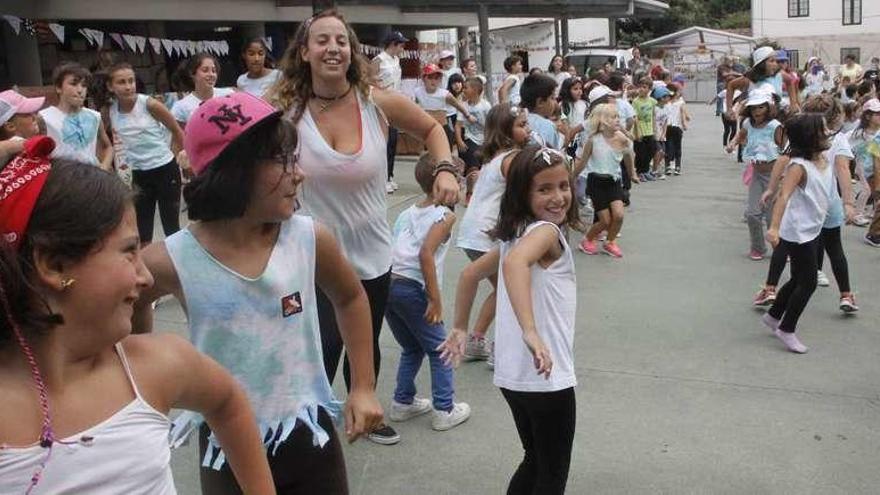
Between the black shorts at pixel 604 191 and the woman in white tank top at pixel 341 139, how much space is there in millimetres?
4784

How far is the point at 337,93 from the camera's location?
309 centimetres

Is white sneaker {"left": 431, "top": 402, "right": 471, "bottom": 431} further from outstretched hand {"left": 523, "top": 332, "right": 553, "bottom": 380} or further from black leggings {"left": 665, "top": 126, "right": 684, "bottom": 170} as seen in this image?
black leggings {"left": 665, "top": 126, "right": 684, "bottom": 170}

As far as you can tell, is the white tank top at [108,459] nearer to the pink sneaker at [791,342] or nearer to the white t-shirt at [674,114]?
the pink sneaker at [791,342]

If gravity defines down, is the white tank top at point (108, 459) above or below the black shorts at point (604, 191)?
above

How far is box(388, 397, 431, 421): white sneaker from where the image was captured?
430 centimetres

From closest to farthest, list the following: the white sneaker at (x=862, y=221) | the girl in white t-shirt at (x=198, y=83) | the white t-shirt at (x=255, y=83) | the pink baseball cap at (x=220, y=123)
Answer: the pink baseball cap at (x=220, y=123) < the girl in white t-shirt at (x=198, y=83) < the white t-shirt at (x=255, y=83) < the white sneaker at (x=862, y=221)

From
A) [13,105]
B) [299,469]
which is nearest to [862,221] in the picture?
[13,105]

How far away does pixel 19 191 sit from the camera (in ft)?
4.27

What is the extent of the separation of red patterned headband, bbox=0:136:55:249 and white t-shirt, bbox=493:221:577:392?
5.71ft

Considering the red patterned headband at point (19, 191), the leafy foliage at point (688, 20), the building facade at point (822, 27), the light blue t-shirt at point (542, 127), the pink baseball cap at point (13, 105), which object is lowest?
the light blue t-shirt at point (542, 127)

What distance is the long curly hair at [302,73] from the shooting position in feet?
10.2

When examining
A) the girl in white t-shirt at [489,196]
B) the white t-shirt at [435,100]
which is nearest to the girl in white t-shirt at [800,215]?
the girl in white t-shirt at [489,196]

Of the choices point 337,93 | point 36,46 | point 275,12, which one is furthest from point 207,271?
point 275,12

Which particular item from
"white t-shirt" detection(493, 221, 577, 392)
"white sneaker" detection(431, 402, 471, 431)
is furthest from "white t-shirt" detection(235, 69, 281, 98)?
"white t-shirt" detection(493, 221, 577, 392)
